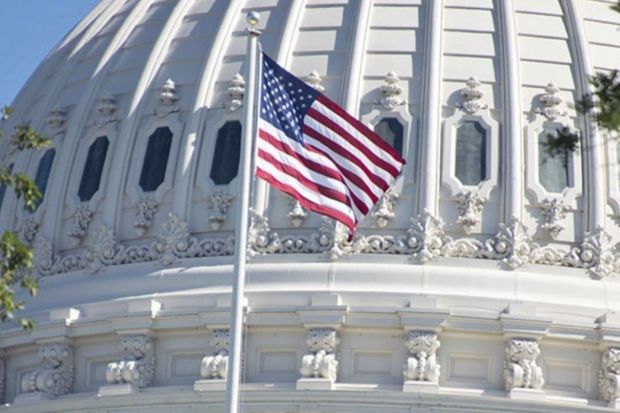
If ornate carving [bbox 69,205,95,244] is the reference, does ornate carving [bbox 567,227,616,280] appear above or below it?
below

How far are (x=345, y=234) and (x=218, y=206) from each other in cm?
254

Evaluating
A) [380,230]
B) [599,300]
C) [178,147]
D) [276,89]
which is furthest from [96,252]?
[276,89]

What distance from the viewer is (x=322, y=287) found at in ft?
160

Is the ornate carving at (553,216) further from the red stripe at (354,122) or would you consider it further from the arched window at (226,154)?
the red stripe at (354,122)

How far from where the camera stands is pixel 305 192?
39.1 metres

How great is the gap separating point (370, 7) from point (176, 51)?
3973mm

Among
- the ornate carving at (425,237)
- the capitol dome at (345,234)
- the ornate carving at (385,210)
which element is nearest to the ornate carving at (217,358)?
the capitol dome at (345,234)

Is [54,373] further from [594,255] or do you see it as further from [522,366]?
[594,255]

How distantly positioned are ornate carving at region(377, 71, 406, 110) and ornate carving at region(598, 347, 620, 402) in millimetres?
6470

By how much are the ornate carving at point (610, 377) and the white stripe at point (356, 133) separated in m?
7.28

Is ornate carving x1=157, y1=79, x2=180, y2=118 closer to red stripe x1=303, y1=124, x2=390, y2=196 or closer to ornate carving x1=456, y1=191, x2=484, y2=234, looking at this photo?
ornate carving x1=456, y1=191, x2=484, y2=234

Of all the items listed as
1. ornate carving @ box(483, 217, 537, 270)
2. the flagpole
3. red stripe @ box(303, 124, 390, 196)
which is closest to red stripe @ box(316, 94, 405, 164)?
red stripe @ box(303, 124, 390, 196)

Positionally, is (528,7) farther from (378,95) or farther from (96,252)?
(96,252)

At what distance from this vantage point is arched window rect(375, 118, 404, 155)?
4984 cm
